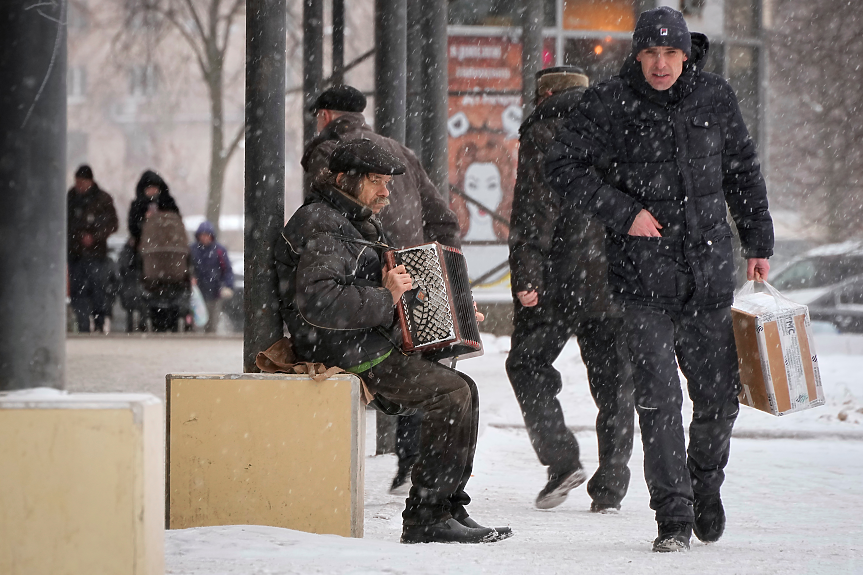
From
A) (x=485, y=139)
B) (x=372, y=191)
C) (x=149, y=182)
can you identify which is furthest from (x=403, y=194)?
(x=149, y=182)

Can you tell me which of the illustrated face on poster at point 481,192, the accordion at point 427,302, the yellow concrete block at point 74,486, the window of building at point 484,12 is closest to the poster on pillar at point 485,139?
the illustrated face on poster at point 481,192

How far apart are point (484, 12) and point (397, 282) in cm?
1136

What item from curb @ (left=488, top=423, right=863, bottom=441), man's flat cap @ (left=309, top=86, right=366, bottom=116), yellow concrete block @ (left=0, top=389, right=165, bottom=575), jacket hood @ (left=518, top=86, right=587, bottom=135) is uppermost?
man's flat cap @ (left=309, top=86, right=366, bottom=116)

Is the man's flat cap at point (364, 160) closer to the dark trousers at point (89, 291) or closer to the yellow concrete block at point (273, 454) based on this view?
the yellow concrete block at point (273, 454)

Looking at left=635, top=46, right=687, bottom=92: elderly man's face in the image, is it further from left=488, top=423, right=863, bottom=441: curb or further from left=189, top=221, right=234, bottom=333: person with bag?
left=189, top=221, right=234, bottom=333: person with bag

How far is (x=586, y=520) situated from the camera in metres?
5.72

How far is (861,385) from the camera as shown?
1062 centimetres

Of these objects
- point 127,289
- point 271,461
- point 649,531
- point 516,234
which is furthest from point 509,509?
point 127,289

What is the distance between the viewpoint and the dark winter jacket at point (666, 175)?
483 cm

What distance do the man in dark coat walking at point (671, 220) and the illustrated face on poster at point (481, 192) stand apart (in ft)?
34.6

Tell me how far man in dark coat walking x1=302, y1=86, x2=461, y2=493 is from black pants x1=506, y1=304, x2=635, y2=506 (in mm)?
599

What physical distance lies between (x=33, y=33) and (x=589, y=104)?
2.16 metres

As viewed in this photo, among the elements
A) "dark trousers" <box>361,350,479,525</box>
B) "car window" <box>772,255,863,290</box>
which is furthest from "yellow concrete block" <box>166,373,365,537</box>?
"car window" <box>772,255,863,290</box>

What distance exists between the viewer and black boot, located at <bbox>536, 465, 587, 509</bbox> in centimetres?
603
